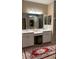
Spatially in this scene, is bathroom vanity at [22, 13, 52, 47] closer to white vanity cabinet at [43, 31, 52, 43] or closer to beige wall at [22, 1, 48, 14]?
white vanity cabinet at [43, 31, 52, 43]

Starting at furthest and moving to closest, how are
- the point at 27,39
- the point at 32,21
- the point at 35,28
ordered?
1. the point at 35,28
2. the point at 32,21
3. the point at 27,39

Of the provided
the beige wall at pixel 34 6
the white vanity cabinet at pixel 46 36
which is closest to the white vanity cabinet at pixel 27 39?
the white vanity cabinet at pixel 46 36

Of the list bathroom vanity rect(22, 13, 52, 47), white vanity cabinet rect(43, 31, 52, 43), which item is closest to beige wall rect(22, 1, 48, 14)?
bathroom vanity rect(22, 13, 52, 47)

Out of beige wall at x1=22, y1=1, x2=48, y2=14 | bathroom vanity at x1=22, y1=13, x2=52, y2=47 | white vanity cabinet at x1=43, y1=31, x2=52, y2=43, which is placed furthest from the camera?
white vanity cabinet at x1=43, y1=31, x2=52, y2=43

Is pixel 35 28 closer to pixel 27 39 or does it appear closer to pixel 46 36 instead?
pixel 46 36

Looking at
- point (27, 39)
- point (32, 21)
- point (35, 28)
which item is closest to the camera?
point (27, 39)

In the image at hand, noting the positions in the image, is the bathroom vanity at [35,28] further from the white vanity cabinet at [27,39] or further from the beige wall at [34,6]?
the beige wall at [34,6]

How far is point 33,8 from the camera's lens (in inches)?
205

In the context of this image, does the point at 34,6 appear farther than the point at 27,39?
Yes

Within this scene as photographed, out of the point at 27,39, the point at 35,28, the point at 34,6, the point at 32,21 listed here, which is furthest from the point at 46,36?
the point at 34,6
